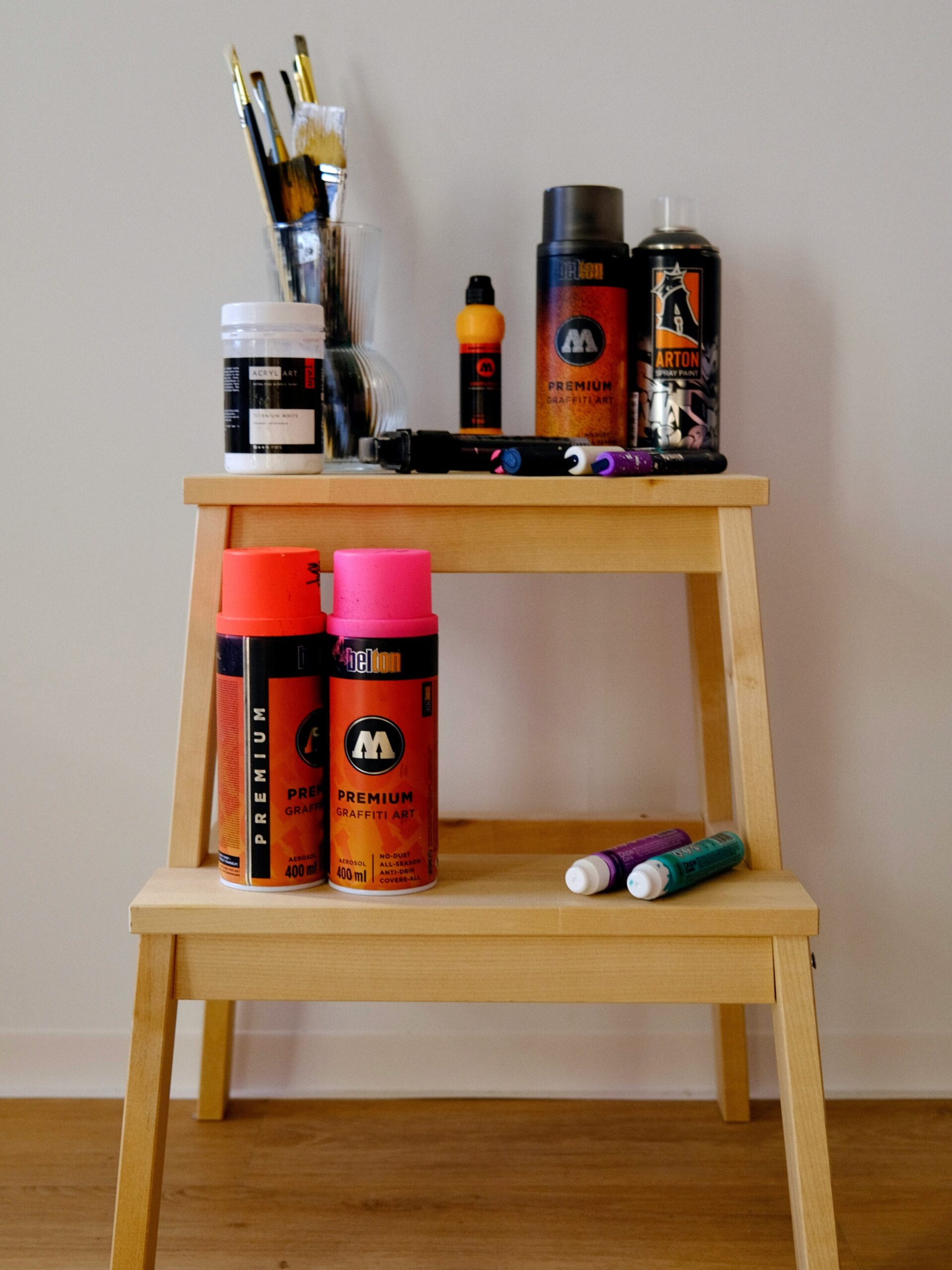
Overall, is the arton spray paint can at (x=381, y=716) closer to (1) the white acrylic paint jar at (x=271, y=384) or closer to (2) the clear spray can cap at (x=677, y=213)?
(1) the white acrylic paint jar at (x=271, y=384)

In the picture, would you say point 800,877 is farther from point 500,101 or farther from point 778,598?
point 500,101

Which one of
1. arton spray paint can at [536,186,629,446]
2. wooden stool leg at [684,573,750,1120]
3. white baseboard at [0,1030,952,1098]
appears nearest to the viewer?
arton spray paint can at [536,186,629,446]

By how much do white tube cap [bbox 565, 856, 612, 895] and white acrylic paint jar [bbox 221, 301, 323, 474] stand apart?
0.32 metres

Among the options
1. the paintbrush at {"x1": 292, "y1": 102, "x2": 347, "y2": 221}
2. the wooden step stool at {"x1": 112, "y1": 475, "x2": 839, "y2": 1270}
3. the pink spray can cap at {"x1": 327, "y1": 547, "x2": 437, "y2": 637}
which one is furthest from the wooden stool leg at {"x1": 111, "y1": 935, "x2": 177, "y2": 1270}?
the paintbrush at {"x1": 292, "y1": 102, "x2": 347, "y2": 221}

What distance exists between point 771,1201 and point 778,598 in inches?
19.8

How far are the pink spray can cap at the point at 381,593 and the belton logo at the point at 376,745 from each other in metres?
0.05

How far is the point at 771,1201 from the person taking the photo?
93 cm

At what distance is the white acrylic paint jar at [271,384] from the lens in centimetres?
76

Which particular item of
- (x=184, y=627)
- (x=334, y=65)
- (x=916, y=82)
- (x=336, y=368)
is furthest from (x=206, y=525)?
(x=916, y=82)

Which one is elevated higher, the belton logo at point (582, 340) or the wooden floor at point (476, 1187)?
the belton logo at point (582, 340)

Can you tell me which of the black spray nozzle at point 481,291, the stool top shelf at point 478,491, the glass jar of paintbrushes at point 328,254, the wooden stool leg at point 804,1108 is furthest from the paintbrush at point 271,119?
the wooden stool leg at point 804,1108

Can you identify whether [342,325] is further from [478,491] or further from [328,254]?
[478,491]

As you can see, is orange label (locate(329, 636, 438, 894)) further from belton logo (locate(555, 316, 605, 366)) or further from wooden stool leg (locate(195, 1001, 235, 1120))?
wooden stool leg (locate(195, 1001, 235, 1120))

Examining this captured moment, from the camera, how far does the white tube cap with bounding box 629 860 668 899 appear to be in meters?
0.71
